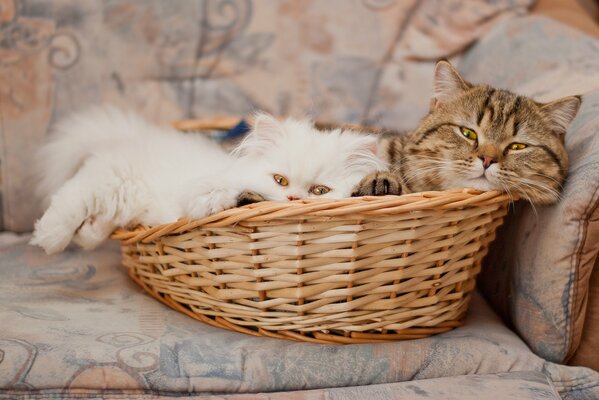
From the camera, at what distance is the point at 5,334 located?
1.18 m

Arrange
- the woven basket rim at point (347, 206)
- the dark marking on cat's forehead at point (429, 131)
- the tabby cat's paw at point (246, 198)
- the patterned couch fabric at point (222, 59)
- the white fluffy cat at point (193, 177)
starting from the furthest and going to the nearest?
1. the patterned couch fabric at point (222, 59)
2. the dark marking on cat's forehead at point (429, 131)
3. the white fluffy cat at point (193, 177)
4. the tabby cat's paw at point (246, 198)
5. the woven basket rim at point (347, 206)

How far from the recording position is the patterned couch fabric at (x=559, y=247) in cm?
126

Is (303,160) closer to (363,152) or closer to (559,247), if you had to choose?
(363,152)

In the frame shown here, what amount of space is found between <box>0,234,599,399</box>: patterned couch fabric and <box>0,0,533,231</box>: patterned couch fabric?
2.69ft

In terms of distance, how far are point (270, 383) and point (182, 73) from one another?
1.35 m

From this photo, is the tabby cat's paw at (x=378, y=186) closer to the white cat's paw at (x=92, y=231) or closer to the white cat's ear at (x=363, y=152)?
the white cat's ear at (x=363, y=152)

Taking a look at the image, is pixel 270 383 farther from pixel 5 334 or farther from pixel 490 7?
pixel 490 7

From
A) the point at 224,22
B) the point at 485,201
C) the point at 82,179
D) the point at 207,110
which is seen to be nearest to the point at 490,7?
the point at 224,22

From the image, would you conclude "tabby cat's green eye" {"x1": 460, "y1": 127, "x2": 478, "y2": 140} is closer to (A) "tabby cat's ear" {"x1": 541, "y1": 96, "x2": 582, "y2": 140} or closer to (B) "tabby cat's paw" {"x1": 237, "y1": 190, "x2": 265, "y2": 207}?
(A) "tabby cat's ear" {"x1": 541, "y1": 96, "x2": 582, "y2": 140}

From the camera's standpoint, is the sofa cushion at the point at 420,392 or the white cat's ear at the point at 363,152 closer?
the sofa cushion at the point at 420,392

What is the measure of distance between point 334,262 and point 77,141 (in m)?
1.01

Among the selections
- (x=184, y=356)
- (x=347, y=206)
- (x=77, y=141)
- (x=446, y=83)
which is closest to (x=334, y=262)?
(x=347, y=206)

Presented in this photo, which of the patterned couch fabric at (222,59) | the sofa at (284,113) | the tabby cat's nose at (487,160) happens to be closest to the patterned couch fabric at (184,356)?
the sofa at (284,113)

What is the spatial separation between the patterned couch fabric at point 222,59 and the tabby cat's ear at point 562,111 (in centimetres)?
87
